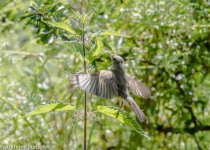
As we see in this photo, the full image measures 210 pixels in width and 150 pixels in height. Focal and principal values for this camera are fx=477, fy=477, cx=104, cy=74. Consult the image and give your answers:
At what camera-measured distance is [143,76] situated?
1.39 metres

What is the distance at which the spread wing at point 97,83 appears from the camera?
75cm

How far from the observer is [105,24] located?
1.38 m

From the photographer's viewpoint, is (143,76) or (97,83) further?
(143,76)

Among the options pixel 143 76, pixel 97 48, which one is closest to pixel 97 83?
pixel 97 48

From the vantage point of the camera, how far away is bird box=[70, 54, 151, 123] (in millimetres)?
755

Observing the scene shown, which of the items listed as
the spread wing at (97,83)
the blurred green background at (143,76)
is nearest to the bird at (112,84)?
the spread wing at (97,83)

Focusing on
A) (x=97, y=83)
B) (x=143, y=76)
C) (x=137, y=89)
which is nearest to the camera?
(x=97, y=83)

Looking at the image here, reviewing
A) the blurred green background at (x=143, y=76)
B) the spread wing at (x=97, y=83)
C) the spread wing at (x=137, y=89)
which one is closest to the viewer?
the spread wing at (x=97, y=83)

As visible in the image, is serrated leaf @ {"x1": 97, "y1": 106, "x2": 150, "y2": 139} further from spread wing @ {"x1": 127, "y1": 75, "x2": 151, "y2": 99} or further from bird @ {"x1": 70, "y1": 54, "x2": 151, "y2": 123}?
spread wing @ {"x1": 127, "y1": 75, "x2": 151, "y2": 99}

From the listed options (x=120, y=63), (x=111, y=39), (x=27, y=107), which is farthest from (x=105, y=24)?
(x=120, y=63)

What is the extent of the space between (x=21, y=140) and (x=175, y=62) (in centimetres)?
50

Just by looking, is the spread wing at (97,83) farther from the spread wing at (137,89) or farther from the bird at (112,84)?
the spread wing at (137,89)

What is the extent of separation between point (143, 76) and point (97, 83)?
0.63 metres

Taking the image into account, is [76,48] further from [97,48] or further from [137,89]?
[137,89]
